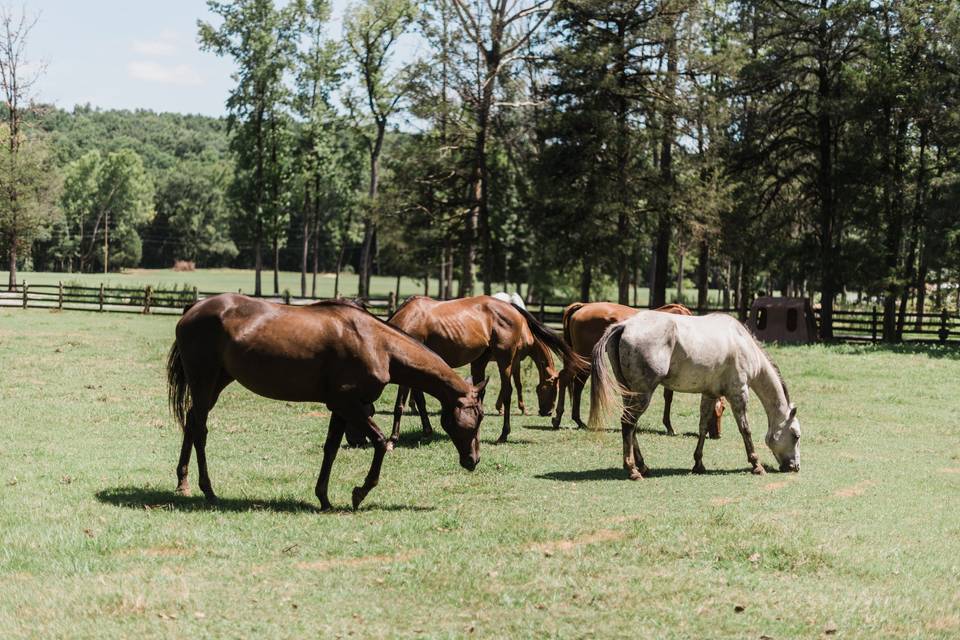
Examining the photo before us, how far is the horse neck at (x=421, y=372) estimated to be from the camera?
884cm

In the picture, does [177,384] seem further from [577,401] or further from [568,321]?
[568,321]

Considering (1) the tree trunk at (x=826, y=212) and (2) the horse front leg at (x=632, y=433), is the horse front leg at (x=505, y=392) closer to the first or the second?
(2) the horse front leg at (x=632, y=433)

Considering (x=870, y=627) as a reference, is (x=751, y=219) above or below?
above

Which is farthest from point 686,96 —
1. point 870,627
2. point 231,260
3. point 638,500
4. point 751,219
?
point 231,260

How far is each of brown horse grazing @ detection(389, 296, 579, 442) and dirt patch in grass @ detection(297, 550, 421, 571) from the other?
5.31 meters

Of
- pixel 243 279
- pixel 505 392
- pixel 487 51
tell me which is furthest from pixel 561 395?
pixel 243 279

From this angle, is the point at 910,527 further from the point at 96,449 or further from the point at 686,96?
the point at 686,96

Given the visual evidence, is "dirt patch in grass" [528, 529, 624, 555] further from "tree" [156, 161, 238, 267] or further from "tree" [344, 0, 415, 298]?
"tree" [156, 161, 238, 267]

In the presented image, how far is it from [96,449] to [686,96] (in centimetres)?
2778

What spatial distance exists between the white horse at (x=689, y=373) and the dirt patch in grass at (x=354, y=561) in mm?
3686

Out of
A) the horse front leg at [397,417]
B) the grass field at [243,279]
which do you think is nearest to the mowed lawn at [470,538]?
the horse front leg at [397,417]

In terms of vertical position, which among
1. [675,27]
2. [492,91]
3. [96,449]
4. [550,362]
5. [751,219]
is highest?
[675,27]

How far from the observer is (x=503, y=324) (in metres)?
13.5

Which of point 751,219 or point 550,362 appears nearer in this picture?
point 550,362
